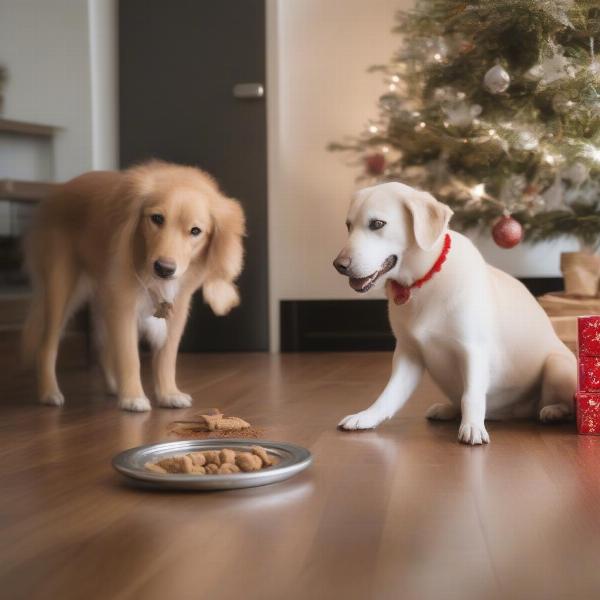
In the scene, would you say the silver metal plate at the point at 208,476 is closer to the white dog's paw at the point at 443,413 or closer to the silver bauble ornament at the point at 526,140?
the white dog's paw at the point at 443,413

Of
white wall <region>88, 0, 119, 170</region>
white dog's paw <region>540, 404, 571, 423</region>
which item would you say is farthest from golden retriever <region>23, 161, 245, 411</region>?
white wall <region>88, 0, 119, 170</region>

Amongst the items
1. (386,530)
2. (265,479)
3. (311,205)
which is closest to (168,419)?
(265,479)

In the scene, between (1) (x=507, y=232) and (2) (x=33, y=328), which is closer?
(2) (x=33, y=328)

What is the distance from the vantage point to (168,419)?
2.34 m

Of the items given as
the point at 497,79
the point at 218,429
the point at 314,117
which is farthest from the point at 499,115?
the point at 218,429

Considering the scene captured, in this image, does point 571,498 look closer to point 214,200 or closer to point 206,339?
point 214,200

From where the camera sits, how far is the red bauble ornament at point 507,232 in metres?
3.38

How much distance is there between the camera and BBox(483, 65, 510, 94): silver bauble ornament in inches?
126

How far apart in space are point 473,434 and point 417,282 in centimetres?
34

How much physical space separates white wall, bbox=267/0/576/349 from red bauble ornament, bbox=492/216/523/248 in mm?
960

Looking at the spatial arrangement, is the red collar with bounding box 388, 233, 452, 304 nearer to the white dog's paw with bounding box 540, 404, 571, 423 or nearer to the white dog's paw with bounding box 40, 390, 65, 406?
the white dog's paw with bounding box 540, 404, 571, 423

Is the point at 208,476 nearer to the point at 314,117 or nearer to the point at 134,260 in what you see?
the point at 134,260

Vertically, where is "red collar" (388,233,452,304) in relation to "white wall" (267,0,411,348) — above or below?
below

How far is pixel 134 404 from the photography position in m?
2.48
